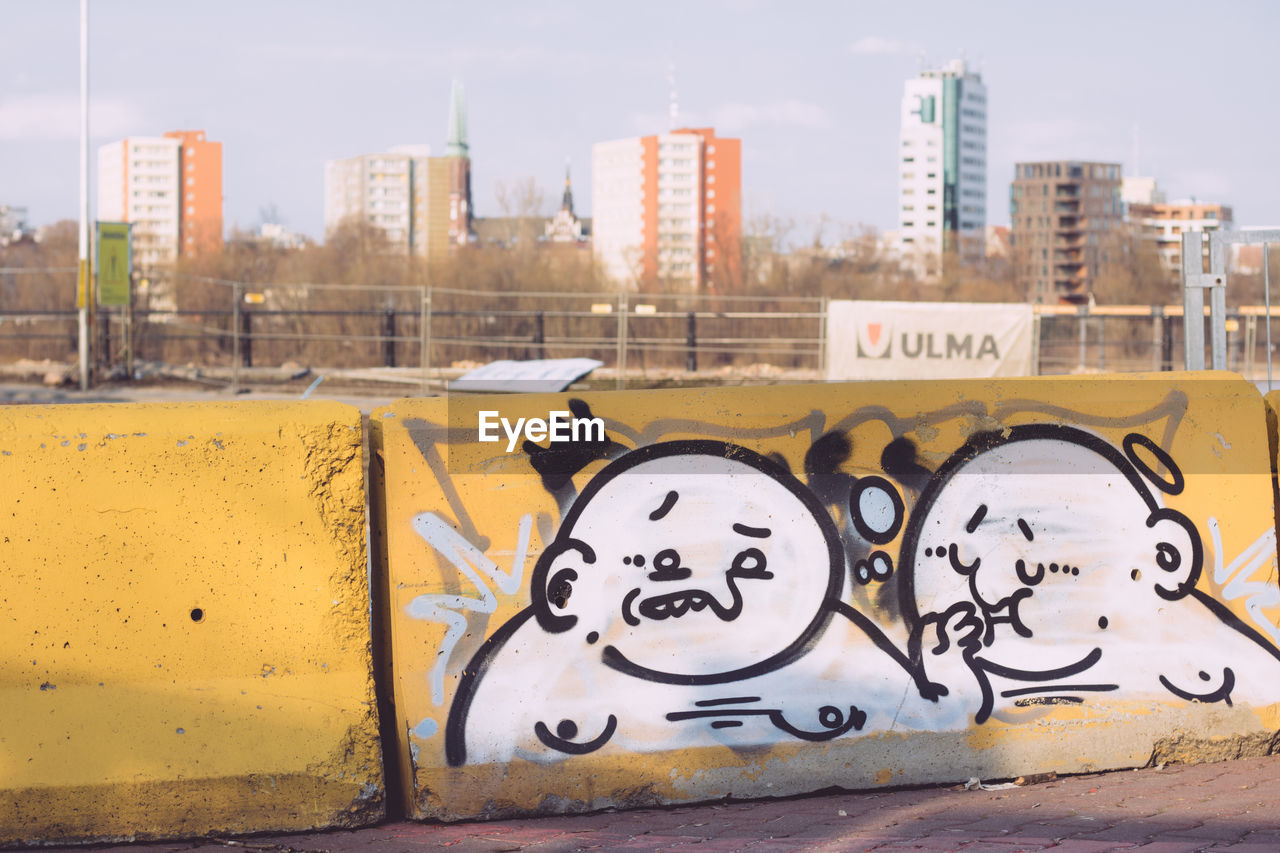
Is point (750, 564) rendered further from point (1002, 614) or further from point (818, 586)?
point (1002, 614)

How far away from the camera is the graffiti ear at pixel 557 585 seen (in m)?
3.58

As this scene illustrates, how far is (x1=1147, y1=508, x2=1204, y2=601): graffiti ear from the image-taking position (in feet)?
12.8

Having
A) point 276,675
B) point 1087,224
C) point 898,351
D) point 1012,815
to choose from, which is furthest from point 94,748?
point 1087,224

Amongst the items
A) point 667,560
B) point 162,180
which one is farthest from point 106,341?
point 162,180

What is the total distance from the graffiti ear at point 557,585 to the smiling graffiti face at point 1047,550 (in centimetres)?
99

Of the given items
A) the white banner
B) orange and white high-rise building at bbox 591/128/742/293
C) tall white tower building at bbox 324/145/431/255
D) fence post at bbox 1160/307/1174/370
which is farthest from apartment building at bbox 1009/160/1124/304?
the white banner

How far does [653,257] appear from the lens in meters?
62.2

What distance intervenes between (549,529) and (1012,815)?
4.81 feet

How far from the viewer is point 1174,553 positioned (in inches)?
155

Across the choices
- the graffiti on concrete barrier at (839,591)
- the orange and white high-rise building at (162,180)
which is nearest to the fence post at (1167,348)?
the graffiti on concrete barrier at (839,591)

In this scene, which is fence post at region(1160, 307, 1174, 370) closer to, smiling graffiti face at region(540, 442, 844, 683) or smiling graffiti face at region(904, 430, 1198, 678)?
smiling graffiti face at region(904, 430, 1198, 678)

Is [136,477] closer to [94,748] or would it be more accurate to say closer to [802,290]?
[94,748]

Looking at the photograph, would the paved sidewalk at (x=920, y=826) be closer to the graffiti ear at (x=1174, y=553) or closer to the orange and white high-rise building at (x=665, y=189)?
the graffiti ear at (x=1174, y=553)
